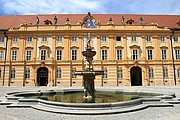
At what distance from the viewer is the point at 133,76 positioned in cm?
3744

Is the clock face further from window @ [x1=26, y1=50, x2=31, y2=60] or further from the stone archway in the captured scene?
window @ [x1=26, y1=50, x2=31, y2=60]

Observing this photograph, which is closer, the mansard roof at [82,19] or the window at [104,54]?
the window at [104,54]

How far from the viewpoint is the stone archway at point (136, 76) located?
35.9 meters

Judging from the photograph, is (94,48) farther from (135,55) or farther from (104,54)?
(135,55)

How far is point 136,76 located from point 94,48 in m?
10.9

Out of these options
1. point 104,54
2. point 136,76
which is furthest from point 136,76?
point 104,54

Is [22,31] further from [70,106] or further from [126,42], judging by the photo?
[70,106]

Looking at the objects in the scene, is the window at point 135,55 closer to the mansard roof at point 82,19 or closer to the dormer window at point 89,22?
the mansard roof at point 82,19

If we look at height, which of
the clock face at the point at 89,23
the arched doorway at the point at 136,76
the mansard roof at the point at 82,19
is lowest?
the arched doorway at the point at 136,76

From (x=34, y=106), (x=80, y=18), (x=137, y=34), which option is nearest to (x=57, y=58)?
(x=80, y=18)

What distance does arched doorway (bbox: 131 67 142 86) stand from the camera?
36.0 metres

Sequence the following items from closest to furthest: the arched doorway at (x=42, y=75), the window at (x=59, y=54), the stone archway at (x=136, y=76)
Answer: the arched doorway at (x=42, y=75) → the window at (x=59, y=54) → the stone archway at (x=136, y=76)

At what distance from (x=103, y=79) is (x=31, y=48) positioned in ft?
52.0

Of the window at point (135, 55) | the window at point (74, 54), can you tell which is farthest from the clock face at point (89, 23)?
the window at point (135, 55)
